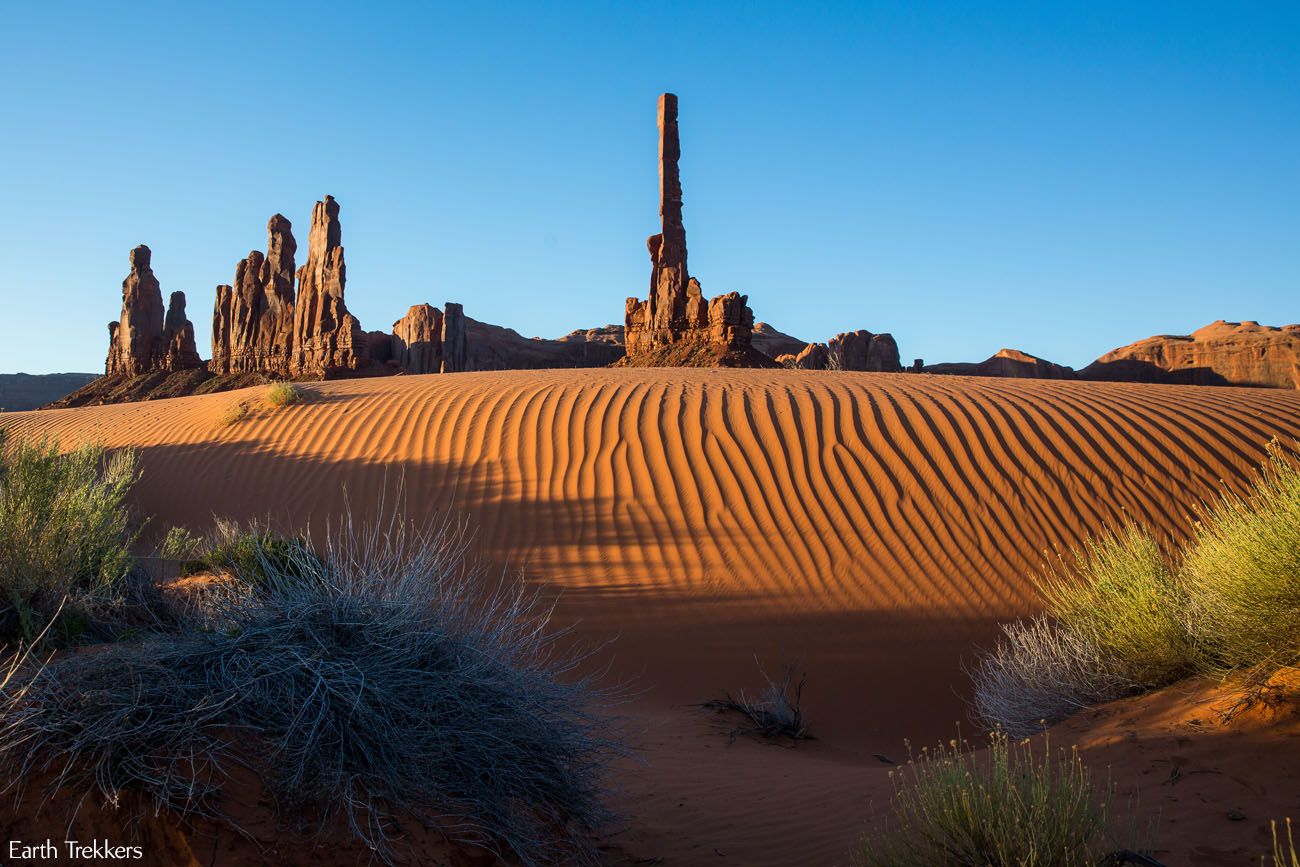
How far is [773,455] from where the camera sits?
34.0 ft

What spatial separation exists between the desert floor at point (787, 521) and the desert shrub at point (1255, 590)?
0.28m

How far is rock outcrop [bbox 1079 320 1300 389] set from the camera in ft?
139

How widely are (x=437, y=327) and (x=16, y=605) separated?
47862mm

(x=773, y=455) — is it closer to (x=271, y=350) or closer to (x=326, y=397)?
(x=326, y=397)

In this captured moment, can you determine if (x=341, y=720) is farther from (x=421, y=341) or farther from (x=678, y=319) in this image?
(x=421, y=341)

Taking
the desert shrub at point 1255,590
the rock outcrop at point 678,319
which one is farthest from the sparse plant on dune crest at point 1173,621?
the rock outcrop at point 678,319

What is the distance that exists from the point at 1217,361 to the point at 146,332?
178 ft

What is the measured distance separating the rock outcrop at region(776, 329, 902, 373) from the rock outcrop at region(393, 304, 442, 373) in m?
19.3

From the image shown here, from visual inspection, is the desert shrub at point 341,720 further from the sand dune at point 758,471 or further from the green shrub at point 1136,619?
the sand dune at point 758,471

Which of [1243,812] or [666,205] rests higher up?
[666,205]

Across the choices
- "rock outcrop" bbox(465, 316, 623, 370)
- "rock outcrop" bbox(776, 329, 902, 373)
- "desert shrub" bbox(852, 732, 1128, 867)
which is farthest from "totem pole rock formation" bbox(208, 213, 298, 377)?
"desert shrub" bbox(852, 732, 1128, 867)

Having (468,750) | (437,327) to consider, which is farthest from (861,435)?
(437,327)

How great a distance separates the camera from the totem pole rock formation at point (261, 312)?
4300cm

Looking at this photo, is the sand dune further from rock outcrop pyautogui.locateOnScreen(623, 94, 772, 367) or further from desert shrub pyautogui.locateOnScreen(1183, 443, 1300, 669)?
rock outcrop pyautogui.locateOnScreen(623, 94, 772, 367)
